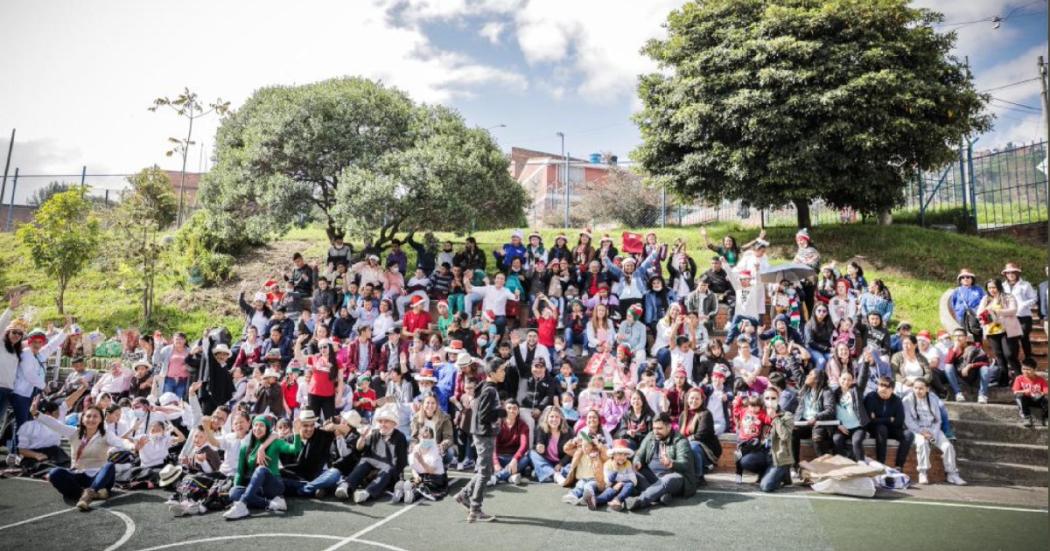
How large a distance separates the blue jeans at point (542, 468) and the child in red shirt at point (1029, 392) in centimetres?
687

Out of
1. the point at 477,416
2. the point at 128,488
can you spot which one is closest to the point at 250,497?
the point at 128,488

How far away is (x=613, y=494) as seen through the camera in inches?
311

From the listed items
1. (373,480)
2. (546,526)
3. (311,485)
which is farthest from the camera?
(373,480)

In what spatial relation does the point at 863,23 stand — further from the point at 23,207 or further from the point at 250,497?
the point at 23,207

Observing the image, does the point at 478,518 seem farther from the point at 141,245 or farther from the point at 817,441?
the point at 141,245

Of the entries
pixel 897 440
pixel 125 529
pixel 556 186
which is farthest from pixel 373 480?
pixel 556 186

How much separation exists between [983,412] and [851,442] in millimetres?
2528

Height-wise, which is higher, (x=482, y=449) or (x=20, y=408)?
(x=20, y=408)

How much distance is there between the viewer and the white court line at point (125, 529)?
6537mm

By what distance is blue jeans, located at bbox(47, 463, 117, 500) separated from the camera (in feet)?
26.6

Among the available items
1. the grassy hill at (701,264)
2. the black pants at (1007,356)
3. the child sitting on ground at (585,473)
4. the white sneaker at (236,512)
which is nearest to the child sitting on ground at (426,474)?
the child sitting on ground at (585,473)

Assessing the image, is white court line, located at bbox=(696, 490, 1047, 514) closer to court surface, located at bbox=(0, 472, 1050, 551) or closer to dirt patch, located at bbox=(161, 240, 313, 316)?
court surface, located at bbox=(0, 472, 1050, 551)

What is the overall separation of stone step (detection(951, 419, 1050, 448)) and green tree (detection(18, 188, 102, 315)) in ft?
75.2

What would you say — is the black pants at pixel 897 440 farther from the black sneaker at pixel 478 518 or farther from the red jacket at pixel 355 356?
the red jacket at pixel 355 356
